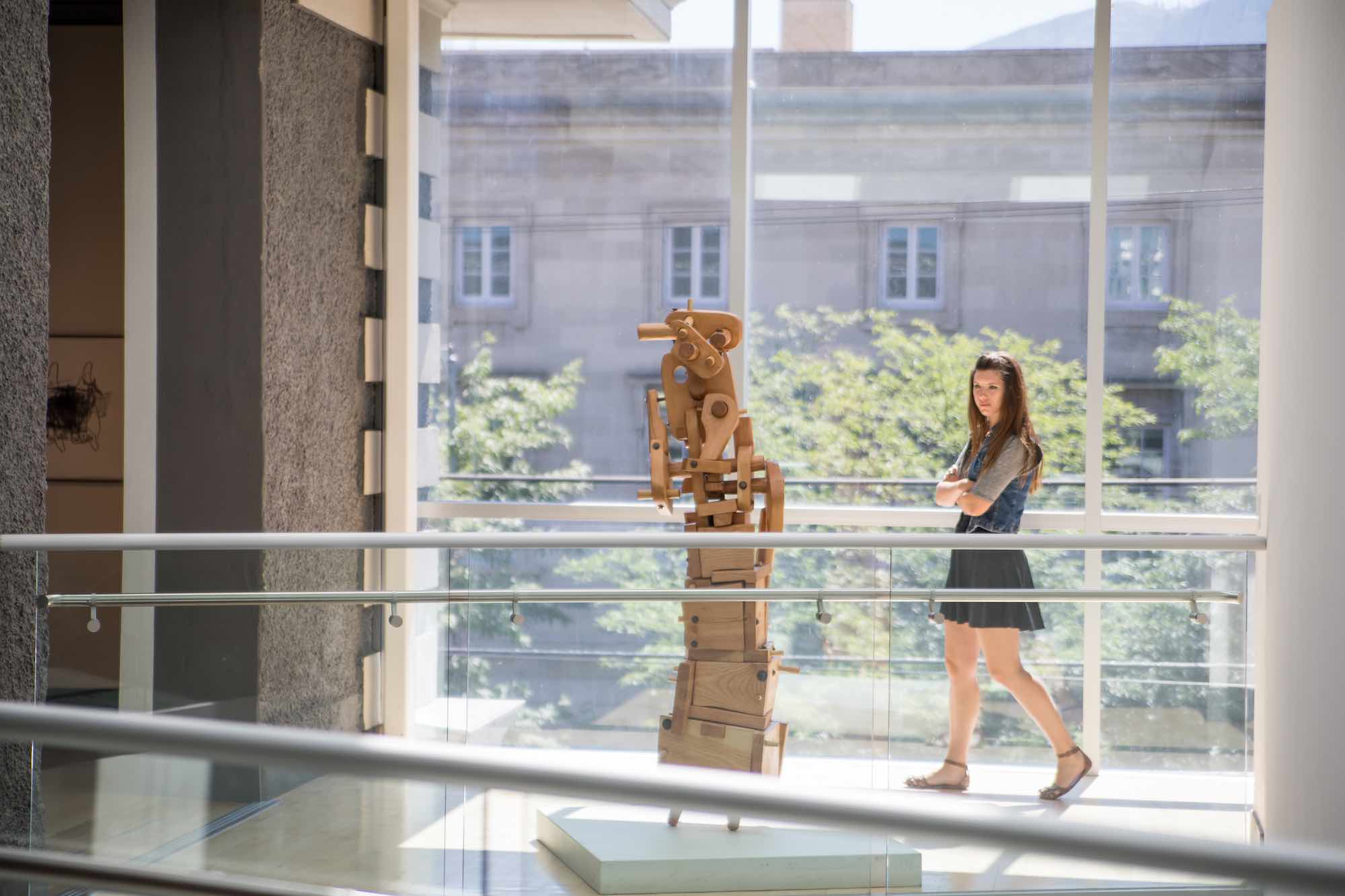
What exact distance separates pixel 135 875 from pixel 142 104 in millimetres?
3210

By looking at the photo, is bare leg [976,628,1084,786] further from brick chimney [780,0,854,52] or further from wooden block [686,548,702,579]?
brick chimney [780,0,854,52]

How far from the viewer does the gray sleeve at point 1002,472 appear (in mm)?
3344

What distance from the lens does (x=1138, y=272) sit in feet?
13.5

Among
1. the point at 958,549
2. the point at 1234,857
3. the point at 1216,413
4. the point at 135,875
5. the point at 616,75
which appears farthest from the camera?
the point at 616,75

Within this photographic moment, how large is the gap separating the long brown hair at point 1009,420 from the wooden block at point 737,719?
102cm

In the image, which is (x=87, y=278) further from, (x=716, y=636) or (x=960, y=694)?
(x=960, y=694)

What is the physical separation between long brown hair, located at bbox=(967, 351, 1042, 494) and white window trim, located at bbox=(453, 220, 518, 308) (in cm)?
180

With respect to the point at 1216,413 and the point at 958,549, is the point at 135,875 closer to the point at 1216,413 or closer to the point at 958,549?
the point at 958,549

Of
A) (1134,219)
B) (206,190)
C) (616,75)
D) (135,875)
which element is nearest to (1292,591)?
(1134,219)

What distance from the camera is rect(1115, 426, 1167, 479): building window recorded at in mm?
4121

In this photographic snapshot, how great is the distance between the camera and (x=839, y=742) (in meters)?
2.78

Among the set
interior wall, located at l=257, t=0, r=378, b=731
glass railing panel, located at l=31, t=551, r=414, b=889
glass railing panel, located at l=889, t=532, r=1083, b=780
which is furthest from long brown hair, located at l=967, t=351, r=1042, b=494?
interior wall, located at l=257, t=0, r=378, b=731

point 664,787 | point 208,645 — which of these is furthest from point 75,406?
point 664,787

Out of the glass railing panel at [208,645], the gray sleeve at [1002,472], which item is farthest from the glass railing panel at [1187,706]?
the glass railing panel at [208,645]
